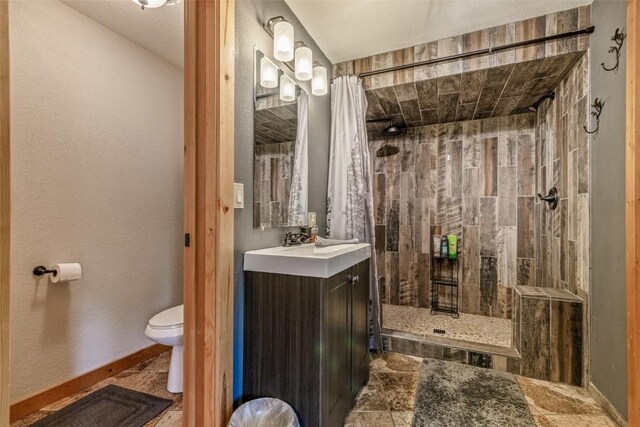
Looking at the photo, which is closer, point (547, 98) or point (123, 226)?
point (123, 226)

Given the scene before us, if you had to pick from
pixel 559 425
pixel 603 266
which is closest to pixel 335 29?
pixel 603 266

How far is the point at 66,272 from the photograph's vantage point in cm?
177

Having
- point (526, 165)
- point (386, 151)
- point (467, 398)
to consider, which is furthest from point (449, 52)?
point (467, 398)

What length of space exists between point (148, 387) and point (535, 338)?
2.67 metres

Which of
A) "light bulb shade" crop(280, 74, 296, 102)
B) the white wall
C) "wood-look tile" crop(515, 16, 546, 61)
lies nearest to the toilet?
the white wall

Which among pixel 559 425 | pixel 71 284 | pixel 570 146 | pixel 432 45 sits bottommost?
pixel 559 425

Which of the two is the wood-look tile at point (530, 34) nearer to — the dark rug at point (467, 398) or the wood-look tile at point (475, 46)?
the wood-look tile at point (475, 46)

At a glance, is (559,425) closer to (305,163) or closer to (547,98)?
(305,163)

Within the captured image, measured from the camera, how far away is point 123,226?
2.19 meters

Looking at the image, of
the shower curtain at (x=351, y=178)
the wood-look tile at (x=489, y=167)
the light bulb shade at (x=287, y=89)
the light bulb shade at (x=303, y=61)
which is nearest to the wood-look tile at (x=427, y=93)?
the shower curtain at (x=351, y=178)

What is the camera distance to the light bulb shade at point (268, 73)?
5.33 ft

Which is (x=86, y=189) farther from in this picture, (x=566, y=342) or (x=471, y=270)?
(x=471, y=270)

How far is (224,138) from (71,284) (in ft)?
5.05

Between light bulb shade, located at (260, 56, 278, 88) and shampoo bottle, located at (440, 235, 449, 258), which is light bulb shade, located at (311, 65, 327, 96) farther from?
shampoo bottle, located at (440, 235, 449, 258)
